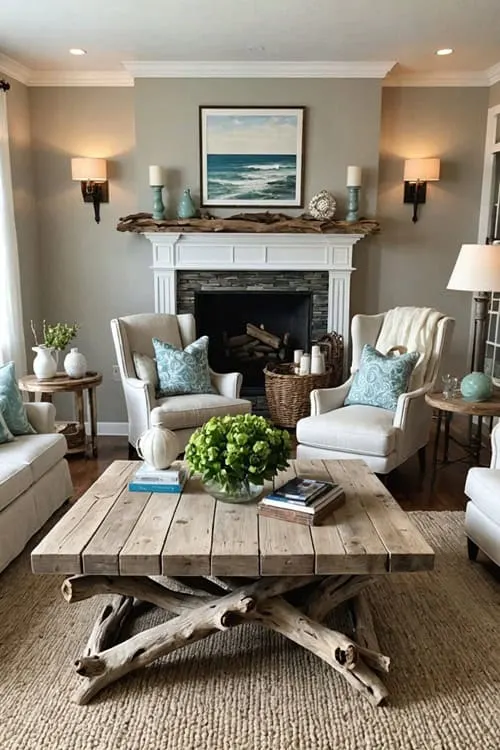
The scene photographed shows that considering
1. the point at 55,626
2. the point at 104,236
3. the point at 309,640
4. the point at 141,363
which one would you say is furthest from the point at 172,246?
the point at 309,640

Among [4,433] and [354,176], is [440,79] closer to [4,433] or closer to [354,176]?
[354,176]

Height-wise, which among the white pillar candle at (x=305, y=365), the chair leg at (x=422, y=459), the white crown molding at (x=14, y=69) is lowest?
the chair leg at (x=422, y=459)

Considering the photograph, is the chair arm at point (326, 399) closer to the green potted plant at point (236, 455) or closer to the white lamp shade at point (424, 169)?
the green potted plant at point (236, 455)

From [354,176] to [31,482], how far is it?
3.16 m

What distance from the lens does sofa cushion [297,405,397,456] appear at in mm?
3283

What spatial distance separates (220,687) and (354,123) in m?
3.99

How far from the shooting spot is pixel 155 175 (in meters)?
4.45

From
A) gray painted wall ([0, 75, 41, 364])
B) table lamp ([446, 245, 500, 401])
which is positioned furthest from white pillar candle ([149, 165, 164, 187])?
table lamp ([446, 245, 500, 401])

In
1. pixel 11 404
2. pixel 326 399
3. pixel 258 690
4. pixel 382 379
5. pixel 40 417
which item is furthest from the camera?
pixel 326 399


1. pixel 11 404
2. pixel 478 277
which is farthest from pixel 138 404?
pixel 478 277

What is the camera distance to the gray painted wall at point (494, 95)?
448 centimetres

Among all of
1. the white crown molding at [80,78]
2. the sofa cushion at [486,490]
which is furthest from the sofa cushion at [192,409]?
the white crown molding at [80,78]

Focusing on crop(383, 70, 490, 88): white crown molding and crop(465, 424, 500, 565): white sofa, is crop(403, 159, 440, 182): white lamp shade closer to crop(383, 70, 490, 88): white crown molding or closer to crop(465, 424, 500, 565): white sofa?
crop(383, 70, 490, 88): white crown molding

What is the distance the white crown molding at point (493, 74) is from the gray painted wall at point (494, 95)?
35mm
